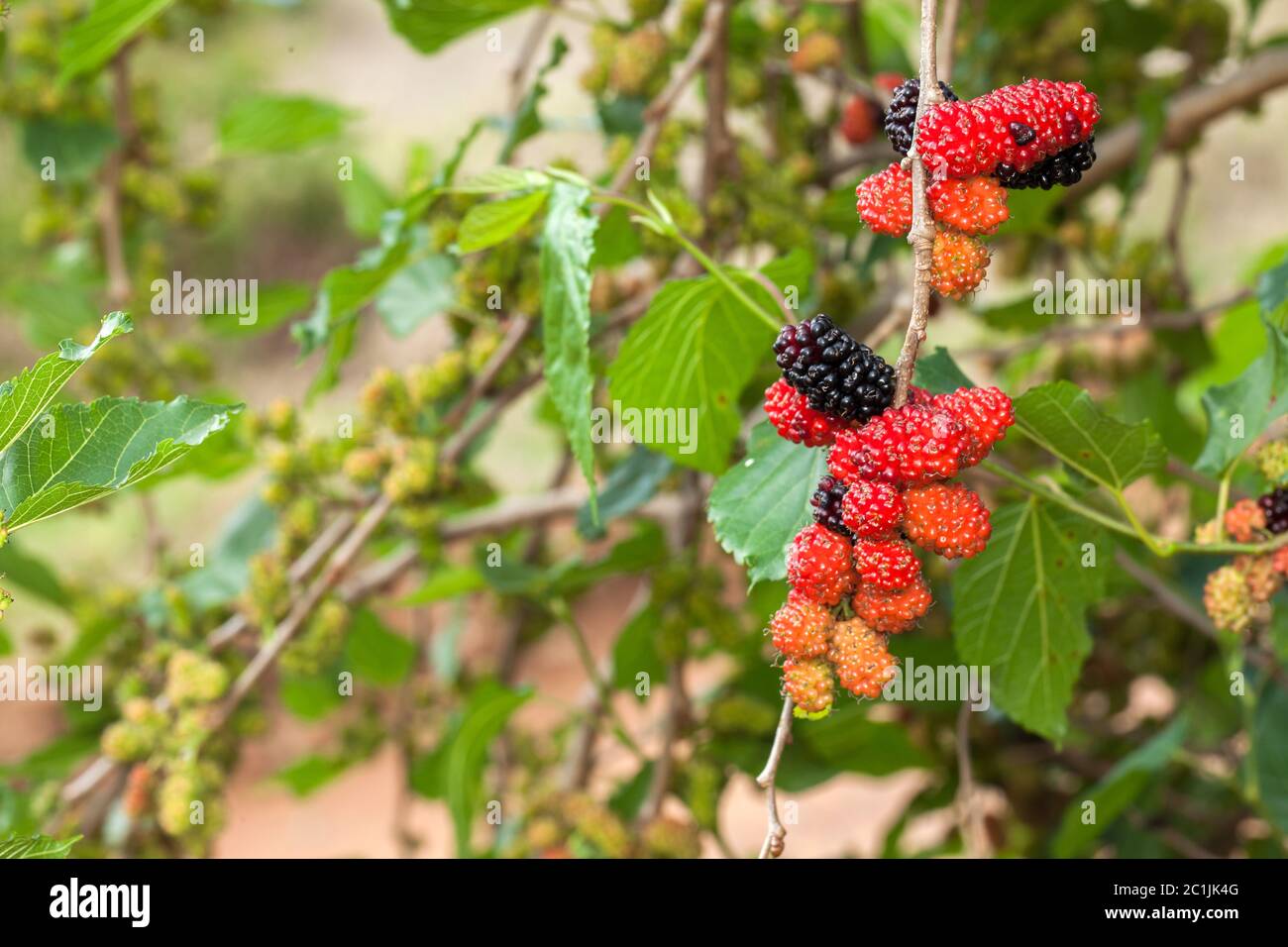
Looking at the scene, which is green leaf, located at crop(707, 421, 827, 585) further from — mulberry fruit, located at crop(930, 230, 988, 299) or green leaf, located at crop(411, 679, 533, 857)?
green leaf, located at crop(411, 679, 533, 857)

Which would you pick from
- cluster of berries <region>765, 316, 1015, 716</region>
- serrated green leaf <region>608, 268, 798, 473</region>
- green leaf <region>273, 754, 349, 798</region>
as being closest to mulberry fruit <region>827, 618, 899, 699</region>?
cluster of berries <region>765, 316, 1015, 716</region>

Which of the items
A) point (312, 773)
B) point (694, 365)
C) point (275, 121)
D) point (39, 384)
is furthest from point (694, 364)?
point (312, 773)

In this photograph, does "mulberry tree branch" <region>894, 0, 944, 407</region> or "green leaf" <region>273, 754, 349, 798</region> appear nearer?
"mulberry tree branch" <region>894, 0, 944, 407</region>

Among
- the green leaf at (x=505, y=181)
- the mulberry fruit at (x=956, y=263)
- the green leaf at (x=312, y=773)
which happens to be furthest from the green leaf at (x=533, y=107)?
the green leaf at (x=312, y=773)

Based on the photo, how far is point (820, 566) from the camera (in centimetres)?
43

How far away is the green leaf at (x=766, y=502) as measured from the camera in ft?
1.59

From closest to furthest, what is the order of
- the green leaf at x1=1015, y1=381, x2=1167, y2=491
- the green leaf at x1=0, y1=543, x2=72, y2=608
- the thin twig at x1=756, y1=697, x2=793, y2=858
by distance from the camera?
the thin twig at x1=756, y1=697, x2=793, y2=858
the green leaf at x1=1015, y1=381, x2=1167, y2=491
the green leaf at x1=0, y1=543, x2=72, y2=608

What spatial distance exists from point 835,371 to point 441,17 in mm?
550

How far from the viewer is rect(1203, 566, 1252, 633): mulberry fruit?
571 millimetres

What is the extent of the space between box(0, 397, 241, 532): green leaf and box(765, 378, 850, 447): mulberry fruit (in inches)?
7.9

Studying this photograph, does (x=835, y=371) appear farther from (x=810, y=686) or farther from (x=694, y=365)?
(x=694, y=365)
